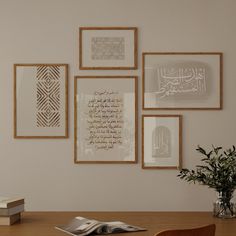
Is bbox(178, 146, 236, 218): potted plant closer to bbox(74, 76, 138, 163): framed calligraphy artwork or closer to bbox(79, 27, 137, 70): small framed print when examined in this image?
bbox(74, 76, 138, 163): framed calligraphy artwork

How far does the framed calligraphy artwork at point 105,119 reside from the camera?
10.9 feet

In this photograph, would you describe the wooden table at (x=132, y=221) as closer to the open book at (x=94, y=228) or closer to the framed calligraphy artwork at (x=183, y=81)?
the open book at (x=94, y=228)

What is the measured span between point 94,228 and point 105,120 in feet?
3.21

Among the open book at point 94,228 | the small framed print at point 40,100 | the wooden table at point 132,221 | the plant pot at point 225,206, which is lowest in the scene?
the wooden table at point 132,221

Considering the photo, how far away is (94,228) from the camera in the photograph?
8.24 feet

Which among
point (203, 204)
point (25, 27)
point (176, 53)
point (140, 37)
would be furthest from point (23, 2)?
point (203, 204)

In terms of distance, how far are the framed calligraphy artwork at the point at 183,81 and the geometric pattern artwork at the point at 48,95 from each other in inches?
22.6

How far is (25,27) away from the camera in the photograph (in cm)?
334

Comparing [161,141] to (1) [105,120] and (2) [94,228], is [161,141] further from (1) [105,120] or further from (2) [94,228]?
(2) [94,228]

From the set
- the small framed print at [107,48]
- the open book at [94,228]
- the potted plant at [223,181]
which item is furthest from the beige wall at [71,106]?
the open book at [94,228]

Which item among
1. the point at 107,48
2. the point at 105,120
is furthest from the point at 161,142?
the point at 107,48

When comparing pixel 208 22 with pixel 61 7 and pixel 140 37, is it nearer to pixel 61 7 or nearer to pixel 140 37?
pixel 140 37

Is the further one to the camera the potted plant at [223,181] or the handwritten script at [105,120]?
the handwritten script at [105,120]

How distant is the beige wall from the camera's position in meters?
3.32
